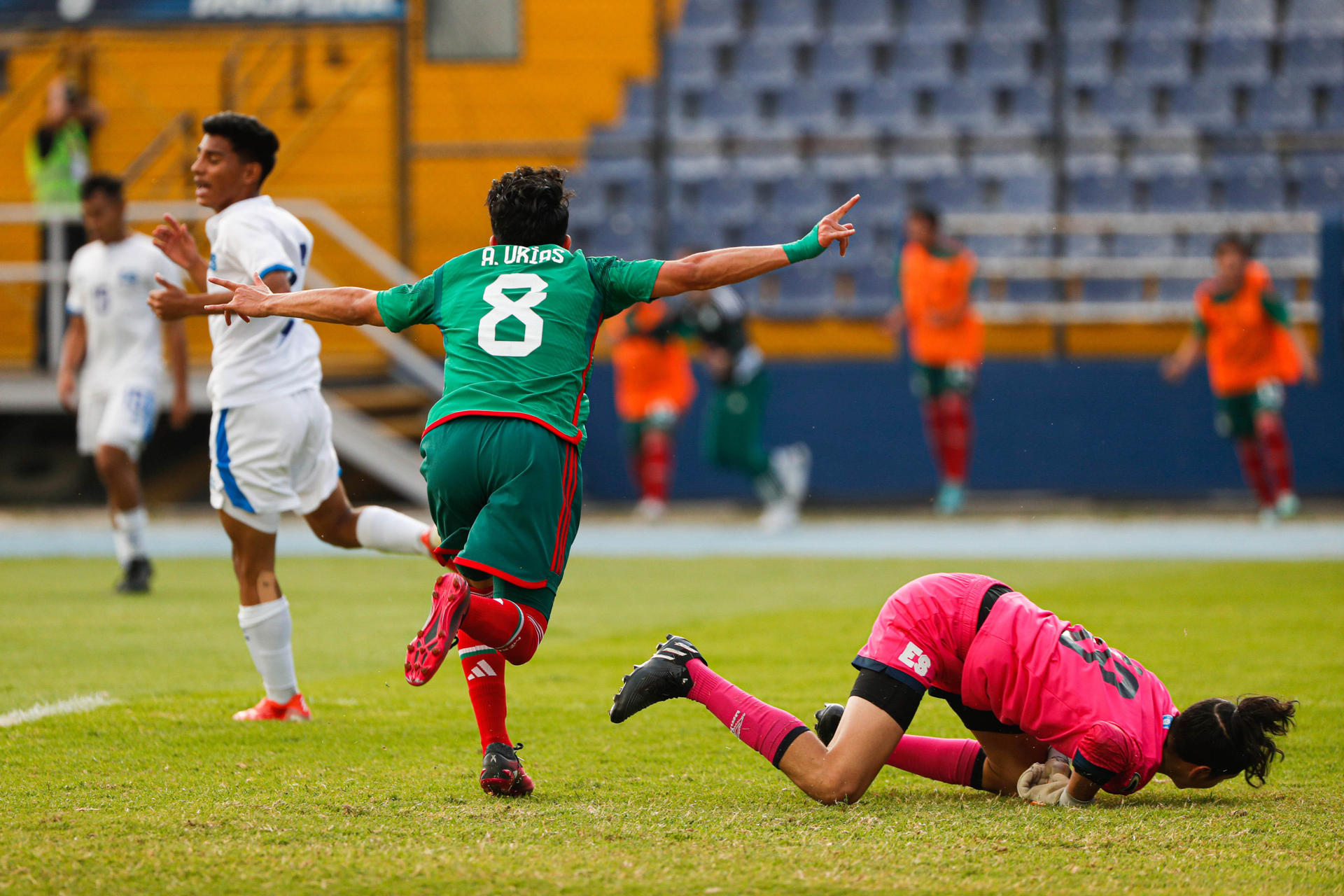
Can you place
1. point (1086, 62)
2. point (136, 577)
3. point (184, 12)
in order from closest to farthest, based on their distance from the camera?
1. point (136, 577)
2. point (184, 12)
3. point (1086, 62)

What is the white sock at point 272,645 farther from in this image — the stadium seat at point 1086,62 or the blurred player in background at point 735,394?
the stadium seat at point 1086,62

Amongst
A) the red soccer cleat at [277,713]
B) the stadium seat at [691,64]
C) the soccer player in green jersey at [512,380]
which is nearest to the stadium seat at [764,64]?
the stadium seat at [691,64]

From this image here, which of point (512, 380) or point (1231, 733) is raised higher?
point (512, 380)

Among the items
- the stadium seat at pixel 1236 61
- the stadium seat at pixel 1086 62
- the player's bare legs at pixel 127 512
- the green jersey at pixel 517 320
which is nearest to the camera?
the green jersey at pixel 517 320

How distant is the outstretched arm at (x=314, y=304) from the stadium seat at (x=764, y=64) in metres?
14.5

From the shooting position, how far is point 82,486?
15352mm

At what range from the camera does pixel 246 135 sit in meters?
5.73

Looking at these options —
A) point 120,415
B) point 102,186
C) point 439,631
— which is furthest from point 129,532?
point 439,631

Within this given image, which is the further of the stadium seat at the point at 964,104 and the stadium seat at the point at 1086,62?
the stadium seat at the point at 1086,62

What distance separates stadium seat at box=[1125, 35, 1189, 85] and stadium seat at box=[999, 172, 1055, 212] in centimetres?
198

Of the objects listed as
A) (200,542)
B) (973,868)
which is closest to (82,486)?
(200,542)

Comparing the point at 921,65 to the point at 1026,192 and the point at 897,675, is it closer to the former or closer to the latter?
the point at 1026,192

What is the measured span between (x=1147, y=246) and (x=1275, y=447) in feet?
12.3

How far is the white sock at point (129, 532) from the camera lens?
8828mm
